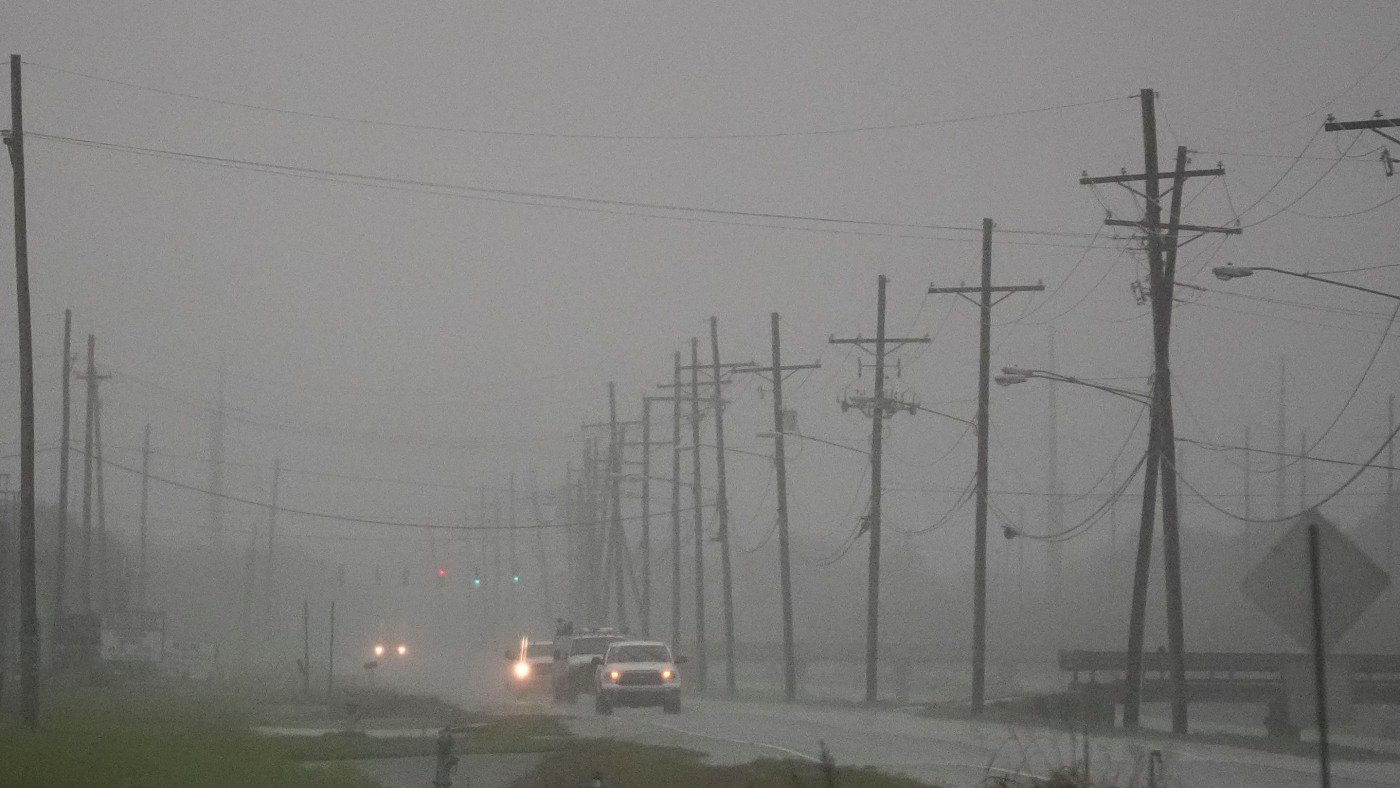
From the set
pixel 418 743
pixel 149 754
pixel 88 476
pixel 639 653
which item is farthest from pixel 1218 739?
pixel 88 476

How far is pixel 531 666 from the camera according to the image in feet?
187

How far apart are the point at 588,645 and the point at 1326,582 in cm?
4112

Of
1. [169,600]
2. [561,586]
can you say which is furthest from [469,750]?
[561,586]

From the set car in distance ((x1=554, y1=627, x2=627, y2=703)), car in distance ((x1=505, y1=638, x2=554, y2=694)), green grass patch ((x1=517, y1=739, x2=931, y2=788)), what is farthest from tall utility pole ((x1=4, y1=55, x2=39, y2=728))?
car in distance ((x1=505, y1=638, x2=554, y2=694))

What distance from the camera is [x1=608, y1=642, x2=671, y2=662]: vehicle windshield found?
143ft

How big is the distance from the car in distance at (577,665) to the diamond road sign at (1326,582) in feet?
127

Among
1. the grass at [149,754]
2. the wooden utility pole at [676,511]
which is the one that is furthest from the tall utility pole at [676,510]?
the grass at [149,754]

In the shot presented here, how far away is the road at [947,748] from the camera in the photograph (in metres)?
20.8

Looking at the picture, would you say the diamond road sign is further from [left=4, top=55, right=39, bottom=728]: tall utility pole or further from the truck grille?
the truck grille

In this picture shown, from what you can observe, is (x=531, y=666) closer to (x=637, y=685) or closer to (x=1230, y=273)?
(x=637, y=685)

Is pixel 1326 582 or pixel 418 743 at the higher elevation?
pixel 1326 582

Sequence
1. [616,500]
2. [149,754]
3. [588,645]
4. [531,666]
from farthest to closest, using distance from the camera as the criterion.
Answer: [616,500], [531,666], [588,645], [149,754]

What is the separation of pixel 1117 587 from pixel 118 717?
302 feet

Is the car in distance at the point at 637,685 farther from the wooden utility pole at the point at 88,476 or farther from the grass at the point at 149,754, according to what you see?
the wooden utility pole at the point at 88,476
